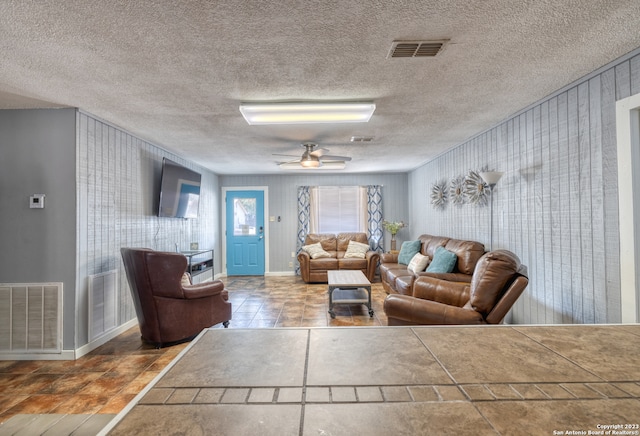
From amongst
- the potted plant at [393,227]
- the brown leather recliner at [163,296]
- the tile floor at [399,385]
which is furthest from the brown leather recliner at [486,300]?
the potted plant at [393,227]

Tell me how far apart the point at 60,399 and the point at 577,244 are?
13.6 feet

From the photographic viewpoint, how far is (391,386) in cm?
74

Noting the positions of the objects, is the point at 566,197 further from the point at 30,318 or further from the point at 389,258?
the point at 30,318

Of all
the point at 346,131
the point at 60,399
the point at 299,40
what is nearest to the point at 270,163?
the point at 346,131

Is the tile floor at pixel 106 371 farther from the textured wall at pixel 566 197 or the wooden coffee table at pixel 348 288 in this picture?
the textured wall at pixel 566 197

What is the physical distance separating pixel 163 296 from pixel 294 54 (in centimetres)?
256

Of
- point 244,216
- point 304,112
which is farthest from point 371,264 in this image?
point 304,112

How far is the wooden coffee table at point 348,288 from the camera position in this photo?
12.8 ft

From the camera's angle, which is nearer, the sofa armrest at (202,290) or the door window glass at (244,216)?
the sofa armrest at (202,290)

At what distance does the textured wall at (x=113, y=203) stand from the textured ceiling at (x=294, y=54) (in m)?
0.33

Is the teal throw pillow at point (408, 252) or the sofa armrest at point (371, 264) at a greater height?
the teal throw pillow at point (408, 252)

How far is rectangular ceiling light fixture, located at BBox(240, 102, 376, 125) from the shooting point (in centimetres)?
272

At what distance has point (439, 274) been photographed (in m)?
3.67

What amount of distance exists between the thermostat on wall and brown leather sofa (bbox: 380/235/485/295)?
3978 millimetres
